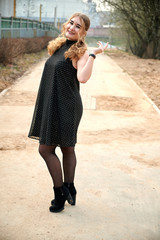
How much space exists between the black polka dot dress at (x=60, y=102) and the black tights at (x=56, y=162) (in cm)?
9

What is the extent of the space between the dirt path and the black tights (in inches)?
13.8

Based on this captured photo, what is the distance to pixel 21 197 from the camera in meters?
4.01

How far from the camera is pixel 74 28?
339cm

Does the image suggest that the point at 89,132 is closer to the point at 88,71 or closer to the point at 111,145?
the point at 111,145

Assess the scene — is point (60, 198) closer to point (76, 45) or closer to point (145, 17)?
point (76, 45)

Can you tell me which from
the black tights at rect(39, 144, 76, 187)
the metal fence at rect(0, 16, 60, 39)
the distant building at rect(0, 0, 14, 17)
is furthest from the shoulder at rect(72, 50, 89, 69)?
the distant building at rect(0, 0, 14, 17)

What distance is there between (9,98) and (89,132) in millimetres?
3288

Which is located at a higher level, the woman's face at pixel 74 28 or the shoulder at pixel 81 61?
the woman's face at pixel 74 28

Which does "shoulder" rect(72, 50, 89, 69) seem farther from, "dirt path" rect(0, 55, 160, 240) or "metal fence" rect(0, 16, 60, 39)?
"metal fence" rect(0, 16, 60, 39)

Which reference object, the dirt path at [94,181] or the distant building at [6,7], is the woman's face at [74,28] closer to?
the dirt path at [94,181]

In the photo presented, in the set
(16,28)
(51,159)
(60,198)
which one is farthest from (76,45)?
(16,28)

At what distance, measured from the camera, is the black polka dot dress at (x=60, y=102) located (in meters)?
3.36

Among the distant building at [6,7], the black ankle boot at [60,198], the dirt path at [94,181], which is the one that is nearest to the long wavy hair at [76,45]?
the black ankle boot at [60,198]

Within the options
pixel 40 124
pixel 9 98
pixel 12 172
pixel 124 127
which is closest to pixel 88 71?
pixel 40 124
